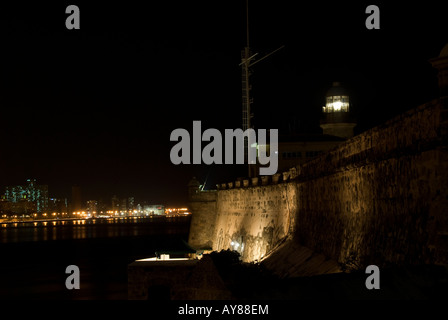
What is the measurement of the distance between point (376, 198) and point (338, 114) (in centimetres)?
3602

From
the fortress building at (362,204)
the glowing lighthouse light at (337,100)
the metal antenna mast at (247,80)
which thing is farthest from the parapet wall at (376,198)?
the glowing lighthouse light at (337,100)

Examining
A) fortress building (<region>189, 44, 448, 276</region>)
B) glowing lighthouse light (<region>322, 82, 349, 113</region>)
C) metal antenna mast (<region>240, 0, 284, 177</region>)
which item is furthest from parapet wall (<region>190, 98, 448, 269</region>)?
glowing lighthouse light (<region>322, 82, 349, 113</region>)

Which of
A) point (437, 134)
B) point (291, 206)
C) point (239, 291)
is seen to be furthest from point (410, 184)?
point (291, 206)

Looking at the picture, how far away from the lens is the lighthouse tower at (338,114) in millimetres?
51594

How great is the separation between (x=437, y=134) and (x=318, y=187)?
35.6ft

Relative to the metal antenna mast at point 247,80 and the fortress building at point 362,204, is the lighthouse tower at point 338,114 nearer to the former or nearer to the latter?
the metal antenna mast at point 247,80

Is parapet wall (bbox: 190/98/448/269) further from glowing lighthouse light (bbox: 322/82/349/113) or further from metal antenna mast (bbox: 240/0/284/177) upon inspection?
glowing lighthouse light (bbox: 322/82/349/113)

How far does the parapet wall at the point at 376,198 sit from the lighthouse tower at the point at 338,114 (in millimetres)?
22206

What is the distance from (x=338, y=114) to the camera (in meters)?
51.8

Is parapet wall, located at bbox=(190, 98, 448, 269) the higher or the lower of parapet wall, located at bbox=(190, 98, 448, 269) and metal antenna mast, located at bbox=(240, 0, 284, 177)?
the lower

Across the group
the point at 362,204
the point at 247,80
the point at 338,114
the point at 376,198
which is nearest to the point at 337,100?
the point at 338,114

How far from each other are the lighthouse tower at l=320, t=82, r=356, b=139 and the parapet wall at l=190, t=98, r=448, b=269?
2221cm

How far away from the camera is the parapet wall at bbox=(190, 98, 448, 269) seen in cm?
1273

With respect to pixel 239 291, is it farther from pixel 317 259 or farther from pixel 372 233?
pixel 317 259
